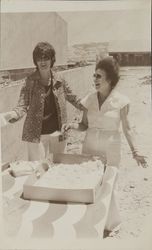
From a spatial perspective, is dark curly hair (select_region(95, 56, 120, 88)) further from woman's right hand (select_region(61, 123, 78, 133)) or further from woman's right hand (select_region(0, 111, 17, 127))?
woman's right hand (select_region(0, 111, 17, 127))

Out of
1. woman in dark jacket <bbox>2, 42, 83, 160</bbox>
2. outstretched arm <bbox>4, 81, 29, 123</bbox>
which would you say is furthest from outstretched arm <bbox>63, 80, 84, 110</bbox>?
→ outstretched arm <bbox>4, 81, 29, 123</bbox>

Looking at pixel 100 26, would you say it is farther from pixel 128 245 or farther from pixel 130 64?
pixel 128 245

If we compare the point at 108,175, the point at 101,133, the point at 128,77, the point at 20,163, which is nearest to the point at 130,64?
the point at 128,77

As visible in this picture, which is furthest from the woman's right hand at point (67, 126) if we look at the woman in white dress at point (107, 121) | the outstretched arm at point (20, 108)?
the outstretched arm at point (20, 108)

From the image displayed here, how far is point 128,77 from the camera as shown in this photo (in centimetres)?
127

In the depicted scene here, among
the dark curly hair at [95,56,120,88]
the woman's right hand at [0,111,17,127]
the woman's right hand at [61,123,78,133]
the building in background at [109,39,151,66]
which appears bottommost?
the woman's right hand at [61,123,78,133]

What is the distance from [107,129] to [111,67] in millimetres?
170

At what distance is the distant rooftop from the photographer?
4.08 feet

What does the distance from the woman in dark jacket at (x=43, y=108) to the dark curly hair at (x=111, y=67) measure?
0.11 metres

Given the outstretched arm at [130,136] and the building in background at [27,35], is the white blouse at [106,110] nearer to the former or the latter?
the outstretched arm at [130,136]

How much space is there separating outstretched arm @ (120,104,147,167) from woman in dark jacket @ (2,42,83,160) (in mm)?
121

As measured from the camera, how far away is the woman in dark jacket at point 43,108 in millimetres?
1309

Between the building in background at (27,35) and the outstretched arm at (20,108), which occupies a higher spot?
the building in background at (27,35)

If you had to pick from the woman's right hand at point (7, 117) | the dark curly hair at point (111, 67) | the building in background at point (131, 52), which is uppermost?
the building in background at point (131, 52)
